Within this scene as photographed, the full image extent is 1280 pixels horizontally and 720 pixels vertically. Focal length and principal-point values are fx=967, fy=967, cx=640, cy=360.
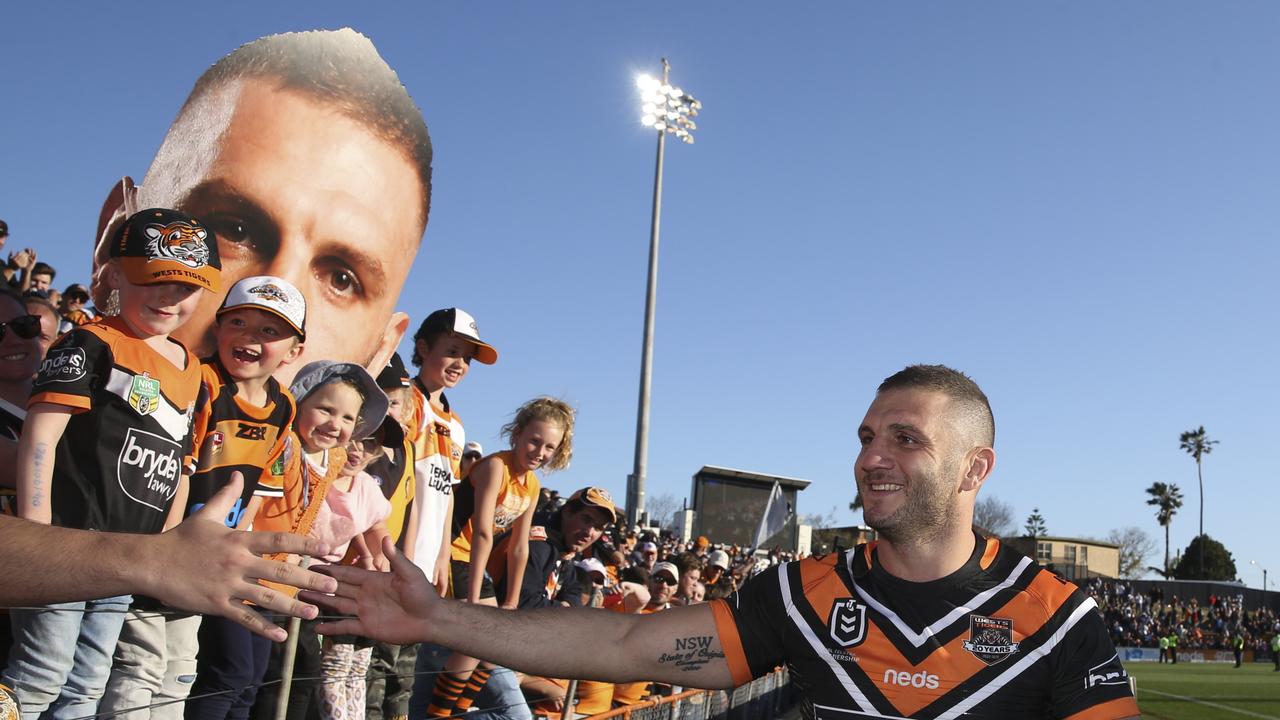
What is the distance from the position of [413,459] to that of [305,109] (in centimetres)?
315

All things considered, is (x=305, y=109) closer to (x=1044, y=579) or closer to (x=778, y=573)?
(x=778, y=573)

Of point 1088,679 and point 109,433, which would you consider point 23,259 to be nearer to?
point 109,433

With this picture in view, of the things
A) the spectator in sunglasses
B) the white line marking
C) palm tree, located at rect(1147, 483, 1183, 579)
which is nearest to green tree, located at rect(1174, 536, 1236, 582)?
palm tree, located at rect(1147, 483, 1183, 579)

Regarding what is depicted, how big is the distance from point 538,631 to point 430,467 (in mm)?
3070

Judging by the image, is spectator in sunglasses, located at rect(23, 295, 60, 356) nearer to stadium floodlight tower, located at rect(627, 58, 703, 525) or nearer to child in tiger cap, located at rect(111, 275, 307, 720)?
child in tiger cap, located at rect(111, 275, 307, 720)

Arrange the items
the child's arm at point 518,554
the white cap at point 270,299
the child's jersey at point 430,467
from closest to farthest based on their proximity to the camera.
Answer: the white cap at point 270,299 < the child's jersey at point 430,467 < the child's arm at point 518,554

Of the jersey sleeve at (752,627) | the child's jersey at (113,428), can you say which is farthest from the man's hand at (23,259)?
the jersey sleeve at (752,627)

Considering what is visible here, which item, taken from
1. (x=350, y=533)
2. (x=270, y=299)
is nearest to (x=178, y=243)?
(x=270, y=299)

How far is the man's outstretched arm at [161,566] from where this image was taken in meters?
2.15

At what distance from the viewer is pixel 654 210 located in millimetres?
23234

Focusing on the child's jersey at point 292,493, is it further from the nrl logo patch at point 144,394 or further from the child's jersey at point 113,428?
the nrl logo patch at point 144,394

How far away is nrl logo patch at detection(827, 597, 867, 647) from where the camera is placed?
3135 mm

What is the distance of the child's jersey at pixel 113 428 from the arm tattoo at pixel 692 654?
6.61 feet

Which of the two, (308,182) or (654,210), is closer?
(308,182)
